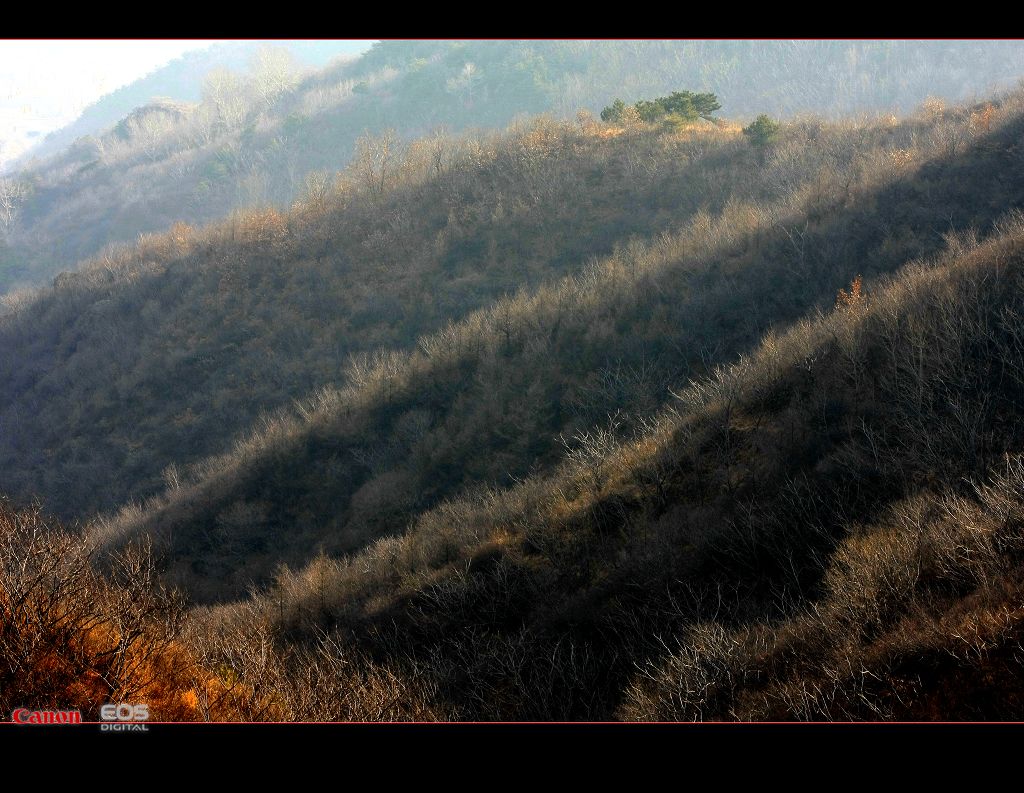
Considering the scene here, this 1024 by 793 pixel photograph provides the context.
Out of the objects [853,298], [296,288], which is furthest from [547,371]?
[296,288]

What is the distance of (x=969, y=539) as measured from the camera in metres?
6.90

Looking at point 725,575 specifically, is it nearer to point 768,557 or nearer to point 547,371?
point 768,557

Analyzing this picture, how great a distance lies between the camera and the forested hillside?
63312mm

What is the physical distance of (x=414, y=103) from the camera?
7219 centimetres

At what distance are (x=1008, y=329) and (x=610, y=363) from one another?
416 inches

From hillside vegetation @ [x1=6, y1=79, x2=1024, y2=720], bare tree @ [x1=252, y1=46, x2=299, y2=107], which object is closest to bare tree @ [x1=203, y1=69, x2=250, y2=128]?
bare tree @ [x1=252, y1=46, x2=299, y2=107]

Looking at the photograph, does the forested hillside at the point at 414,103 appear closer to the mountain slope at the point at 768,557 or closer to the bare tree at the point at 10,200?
the bare tree at the point at 10,200

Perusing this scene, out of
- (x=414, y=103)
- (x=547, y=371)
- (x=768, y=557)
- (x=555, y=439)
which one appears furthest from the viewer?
(x=414, y=103)

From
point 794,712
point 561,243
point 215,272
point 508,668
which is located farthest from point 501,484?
point 215,272

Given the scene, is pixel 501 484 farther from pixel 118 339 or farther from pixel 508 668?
pixel 118 339

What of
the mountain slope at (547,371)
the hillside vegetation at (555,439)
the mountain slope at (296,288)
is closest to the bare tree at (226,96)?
the hillside vegetation at (555,439)

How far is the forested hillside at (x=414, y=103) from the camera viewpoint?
2493 inches

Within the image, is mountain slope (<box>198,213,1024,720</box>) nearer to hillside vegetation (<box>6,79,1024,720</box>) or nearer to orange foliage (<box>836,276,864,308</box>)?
hillside vegetation (<box>6,79,1024,720</box>)

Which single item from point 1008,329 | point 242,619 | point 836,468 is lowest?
point 242,619
